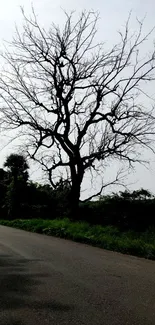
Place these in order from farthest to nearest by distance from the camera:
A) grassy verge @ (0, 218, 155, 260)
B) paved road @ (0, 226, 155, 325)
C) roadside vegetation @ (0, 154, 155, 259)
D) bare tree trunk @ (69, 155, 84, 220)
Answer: bare tree trunk @ (69, 155, 84, 220) < roadside vegetation @ (0, 154, 155, 259) < grassy verge @ (0, 218, 155, 260) < paved road @ (0, 226, 155, 325)

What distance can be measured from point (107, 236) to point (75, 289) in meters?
8.80

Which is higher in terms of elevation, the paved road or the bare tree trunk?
the bare tree trunk

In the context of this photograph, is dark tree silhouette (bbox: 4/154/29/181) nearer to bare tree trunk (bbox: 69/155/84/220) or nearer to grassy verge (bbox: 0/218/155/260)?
bare tree trunk (bbox: 69/155/84/220)

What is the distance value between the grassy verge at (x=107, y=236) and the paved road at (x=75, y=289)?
1174 millimetres

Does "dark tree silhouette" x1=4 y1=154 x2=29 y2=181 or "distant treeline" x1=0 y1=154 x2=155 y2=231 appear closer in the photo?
"distant treeline" x1=0 y1=154 x2=155 y2=231

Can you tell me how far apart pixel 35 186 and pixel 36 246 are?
29.8m

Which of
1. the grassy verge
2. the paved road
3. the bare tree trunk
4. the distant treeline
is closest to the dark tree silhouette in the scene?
the distant treeline

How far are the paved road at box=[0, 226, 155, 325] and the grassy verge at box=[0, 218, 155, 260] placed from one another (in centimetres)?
117

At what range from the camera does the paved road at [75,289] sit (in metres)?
5.81

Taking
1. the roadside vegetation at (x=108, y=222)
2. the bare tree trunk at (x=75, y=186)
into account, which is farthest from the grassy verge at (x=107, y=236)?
the bare tree trunk at (x=75, y=186)

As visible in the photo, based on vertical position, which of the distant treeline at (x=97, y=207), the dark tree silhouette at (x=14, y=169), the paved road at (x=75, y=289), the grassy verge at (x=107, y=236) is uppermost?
the dark tree silhouette at (x=14, y=169)

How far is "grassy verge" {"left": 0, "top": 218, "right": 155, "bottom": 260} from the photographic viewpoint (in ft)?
43.6

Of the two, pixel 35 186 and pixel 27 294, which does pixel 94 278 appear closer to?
pixel 27 294

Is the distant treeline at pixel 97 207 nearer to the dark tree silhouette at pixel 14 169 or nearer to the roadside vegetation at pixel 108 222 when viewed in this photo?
the roadside vegetation at pixel 108 222
